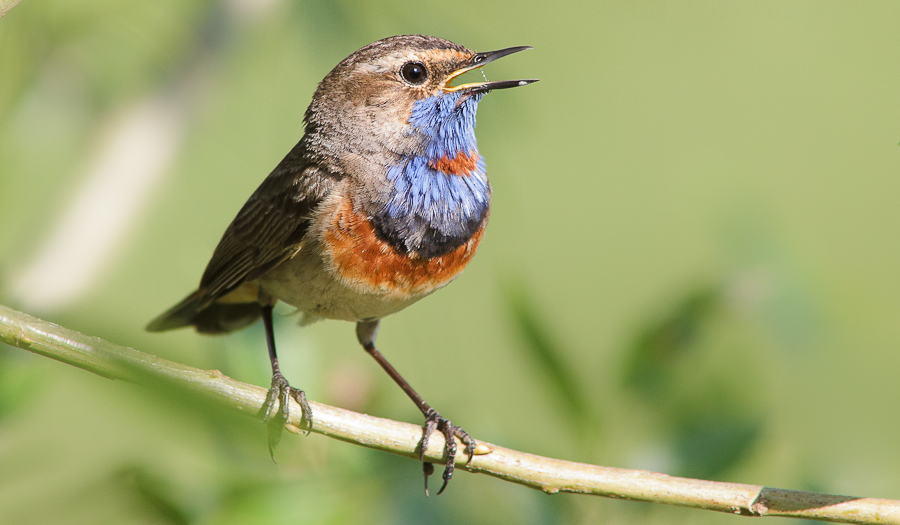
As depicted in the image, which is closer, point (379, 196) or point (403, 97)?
point (379, 196)

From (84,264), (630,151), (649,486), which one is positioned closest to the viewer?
(649,486)

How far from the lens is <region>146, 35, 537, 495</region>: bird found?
3062mm

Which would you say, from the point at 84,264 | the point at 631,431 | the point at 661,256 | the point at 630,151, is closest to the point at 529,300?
the point at 631,431

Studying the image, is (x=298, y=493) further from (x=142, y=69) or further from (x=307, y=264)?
(x=142, y=69)

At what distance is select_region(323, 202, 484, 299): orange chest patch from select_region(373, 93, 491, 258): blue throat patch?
0.12 feet

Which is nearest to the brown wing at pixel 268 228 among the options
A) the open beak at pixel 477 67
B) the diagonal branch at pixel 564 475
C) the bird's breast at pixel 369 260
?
the bird's breast at pixel 369 260

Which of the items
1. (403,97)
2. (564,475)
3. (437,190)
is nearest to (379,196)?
(437,190)

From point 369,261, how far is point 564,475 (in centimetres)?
101

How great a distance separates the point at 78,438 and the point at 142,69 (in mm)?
1880

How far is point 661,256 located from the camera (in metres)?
7.87

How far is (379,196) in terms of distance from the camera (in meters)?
3.07

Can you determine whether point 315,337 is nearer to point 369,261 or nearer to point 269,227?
point 269,227

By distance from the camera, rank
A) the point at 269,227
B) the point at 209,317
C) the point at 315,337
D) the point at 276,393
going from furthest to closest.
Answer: the point at 315,337 < the point at 209,317 < the point at 269,227 < the point at 276,393

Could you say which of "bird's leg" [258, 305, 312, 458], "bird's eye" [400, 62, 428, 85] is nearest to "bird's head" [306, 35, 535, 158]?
"bird's eye" [400, 62, 428, 85]
